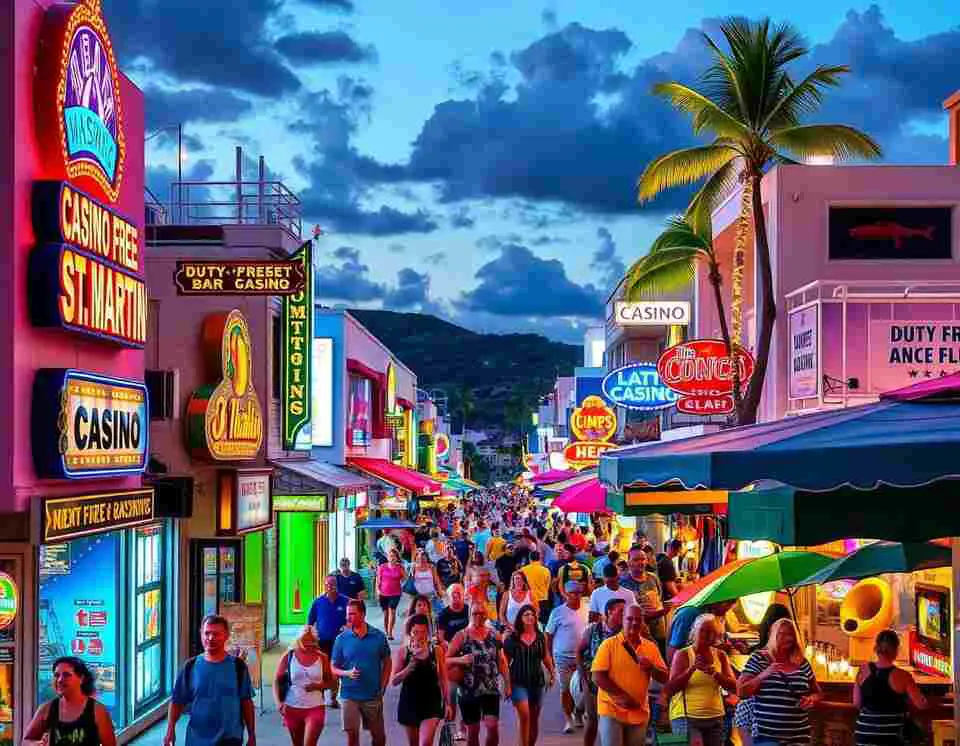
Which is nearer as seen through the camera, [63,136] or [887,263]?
[63,136]

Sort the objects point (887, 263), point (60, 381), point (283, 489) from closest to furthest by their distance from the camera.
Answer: point (60, 381), point (887, 263), point (283, 489)

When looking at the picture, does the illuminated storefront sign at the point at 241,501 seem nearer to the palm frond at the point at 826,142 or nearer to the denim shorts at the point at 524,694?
the denim shorts at the point at 524,694

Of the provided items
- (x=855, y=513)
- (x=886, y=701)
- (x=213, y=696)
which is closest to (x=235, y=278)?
(x=213, y=696)

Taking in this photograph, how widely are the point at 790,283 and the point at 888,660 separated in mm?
13026

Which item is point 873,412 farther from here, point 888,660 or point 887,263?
point 887,263

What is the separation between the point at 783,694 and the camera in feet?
31.6

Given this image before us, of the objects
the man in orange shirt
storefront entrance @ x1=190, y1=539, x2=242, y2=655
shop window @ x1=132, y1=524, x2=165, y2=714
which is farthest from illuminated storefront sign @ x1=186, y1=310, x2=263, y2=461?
the man in orange shirt

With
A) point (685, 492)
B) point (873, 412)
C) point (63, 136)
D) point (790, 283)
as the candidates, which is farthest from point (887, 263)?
point (873, 412)

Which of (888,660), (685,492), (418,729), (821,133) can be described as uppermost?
(821,133)

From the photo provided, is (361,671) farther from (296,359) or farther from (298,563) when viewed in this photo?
(298,563)

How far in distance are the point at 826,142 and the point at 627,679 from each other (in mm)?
14322

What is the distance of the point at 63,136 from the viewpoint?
11.9 metres

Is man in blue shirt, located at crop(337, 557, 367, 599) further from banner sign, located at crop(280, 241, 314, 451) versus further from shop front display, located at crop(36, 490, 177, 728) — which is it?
banner sign, located at crop(280, 241, 314, 451)

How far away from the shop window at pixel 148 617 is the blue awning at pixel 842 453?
9.45 meters
